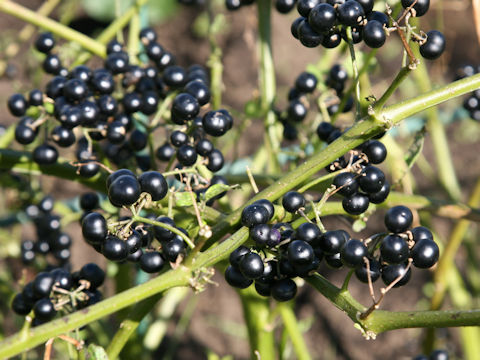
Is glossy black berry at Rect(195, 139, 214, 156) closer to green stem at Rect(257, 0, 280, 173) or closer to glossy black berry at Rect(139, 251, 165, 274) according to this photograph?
glossy black berry at Rect(139, 251, 165, 274)

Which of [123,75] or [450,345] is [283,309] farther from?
[450,345]

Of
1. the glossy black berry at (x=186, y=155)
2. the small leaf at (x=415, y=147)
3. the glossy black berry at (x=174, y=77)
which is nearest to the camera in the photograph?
the glossy black berry at (x=186, y=155)

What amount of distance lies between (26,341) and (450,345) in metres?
2.05

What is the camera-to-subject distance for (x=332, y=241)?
94 centimetres

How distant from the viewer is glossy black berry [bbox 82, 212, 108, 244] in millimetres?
949

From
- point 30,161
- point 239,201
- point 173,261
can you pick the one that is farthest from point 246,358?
point 173,261

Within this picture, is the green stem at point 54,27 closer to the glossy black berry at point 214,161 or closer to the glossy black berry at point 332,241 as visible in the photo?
the glossy black berry at point 214,161

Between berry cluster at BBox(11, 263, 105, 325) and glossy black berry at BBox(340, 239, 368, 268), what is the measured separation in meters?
0.48

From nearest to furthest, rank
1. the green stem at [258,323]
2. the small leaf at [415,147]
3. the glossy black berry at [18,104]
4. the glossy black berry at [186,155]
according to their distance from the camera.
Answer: the glossy black berry at [186,155], the small leaf at [415,147], the glossy black berry at [18,104], the green stem at [258,323]

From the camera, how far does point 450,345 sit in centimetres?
245

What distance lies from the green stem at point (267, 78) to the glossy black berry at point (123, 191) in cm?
72

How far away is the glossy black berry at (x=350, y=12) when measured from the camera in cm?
96

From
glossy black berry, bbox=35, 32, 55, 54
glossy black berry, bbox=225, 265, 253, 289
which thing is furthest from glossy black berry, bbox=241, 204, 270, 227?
glossy black berry, bbox=35, 32, 55, 54

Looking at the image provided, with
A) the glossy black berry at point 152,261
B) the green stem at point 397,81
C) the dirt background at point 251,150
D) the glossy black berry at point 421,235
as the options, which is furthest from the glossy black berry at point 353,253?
the dirt background at point 251,150
